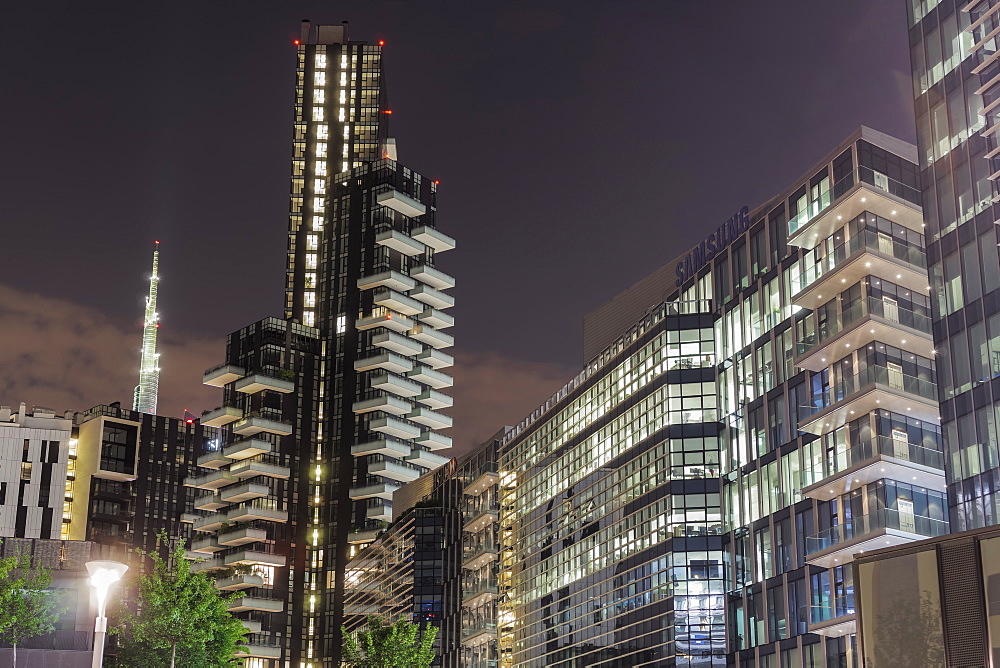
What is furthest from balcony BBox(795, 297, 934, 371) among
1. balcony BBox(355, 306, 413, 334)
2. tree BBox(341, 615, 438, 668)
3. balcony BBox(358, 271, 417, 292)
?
balcony BBox(358, 271, 417, 292)

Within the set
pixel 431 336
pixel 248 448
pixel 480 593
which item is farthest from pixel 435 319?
pixel 480 593

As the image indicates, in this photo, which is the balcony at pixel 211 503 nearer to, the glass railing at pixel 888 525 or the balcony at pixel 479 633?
the balcony at pixel 479 633

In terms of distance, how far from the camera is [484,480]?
130 metres

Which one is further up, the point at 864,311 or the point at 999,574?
the point at 864,311

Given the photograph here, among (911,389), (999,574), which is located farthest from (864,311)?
Answer: (999,574)

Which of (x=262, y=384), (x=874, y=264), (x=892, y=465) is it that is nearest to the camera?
(x=892, y=465)

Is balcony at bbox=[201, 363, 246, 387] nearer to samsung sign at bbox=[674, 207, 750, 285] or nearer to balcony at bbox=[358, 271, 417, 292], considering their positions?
balcony at bbox=[358, 271, 417, 292]

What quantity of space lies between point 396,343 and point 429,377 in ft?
21.8

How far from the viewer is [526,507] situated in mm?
120812

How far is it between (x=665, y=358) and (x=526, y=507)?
93.6ft

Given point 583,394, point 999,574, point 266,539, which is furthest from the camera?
point 266,539

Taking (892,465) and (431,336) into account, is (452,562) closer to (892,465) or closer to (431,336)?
(431,336)

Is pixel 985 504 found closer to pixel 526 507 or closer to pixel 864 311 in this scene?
pixel 864 311

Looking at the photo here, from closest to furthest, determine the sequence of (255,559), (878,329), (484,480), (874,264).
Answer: (878,329), (874,264), (484,480), (255,559)
